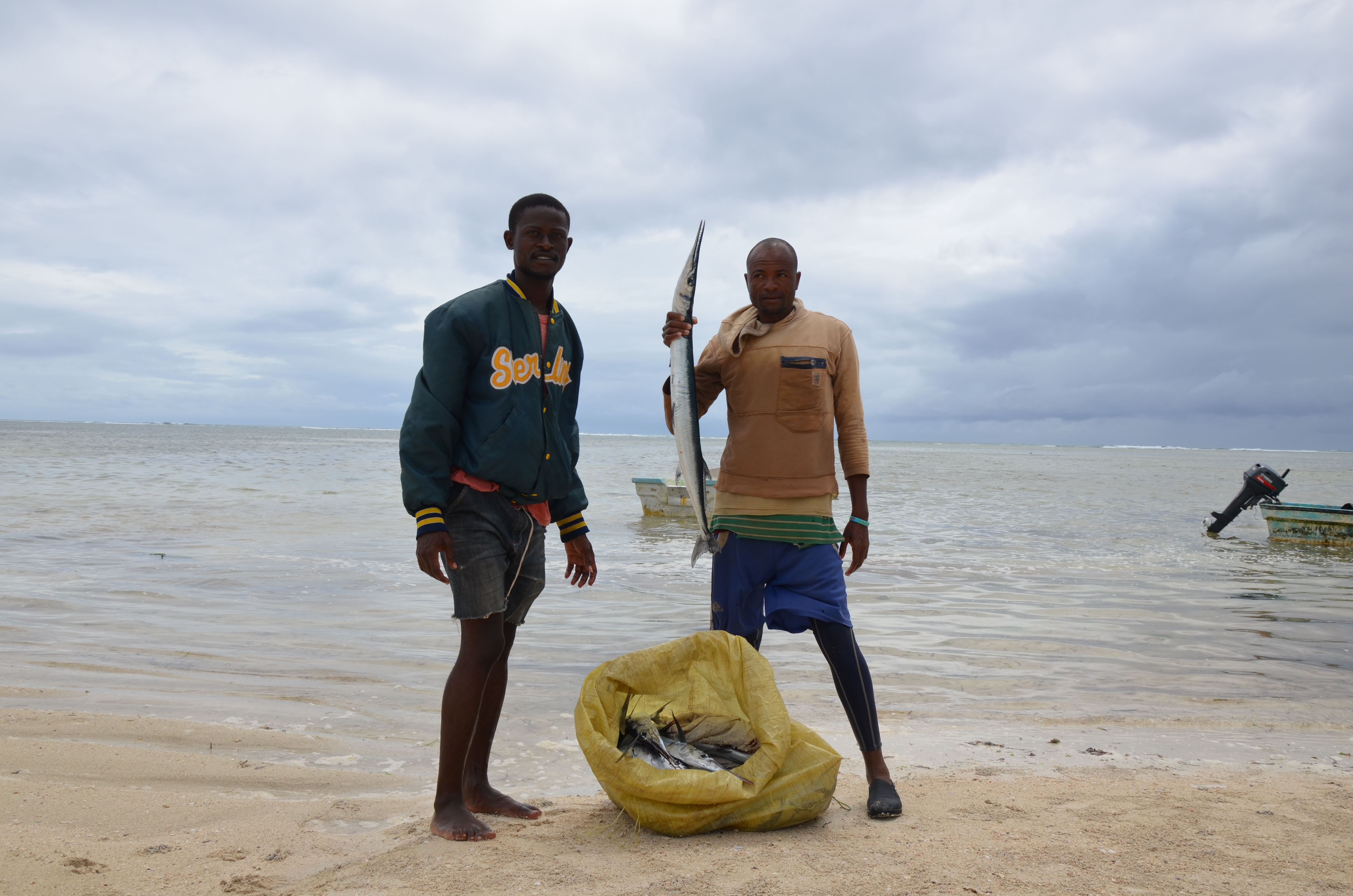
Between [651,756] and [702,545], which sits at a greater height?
[702,545]

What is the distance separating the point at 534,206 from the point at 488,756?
80.2 inches

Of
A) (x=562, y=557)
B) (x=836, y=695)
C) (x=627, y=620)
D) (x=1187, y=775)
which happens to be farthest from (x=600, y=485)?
(x=1187, y=775)

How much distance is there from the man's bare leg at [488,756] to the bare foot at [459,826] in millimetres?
199

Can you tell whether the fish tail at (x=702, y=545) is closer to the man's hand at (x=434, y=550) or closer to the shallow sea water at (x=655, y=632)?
the man's hand at (x=434, y=550)

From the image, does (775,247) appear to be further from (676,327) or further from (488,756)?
(488,756)

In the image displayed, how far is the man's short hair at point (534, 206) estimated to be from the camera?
3.00 metres

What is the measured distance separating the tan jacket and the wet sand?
1237 millimetres

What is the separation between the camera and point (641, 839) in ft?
8.87

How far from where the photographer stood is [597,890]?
7.61 ft

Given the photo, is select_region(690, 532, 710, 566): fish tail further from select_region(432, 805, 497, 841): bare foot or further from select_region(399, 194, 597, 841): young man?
select_region(432, 805, 497, 841): bare foot

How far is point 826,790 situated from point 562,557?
8.74 metres

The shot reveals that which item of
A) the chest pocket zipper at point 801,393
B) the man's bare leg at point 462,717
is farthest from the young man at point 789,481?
the man's bare leg at point 462,717

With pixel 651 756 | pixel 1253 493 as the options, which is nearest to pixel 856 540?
pixel 651 756

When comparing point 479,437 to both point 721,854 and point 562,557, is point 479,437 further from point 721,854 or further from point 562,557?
point 562,557
